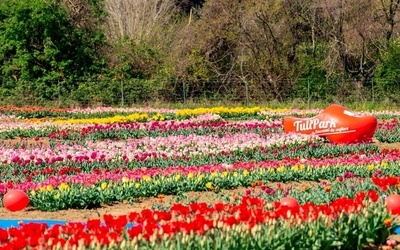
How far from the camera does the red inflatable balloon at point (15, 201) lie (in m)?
8.87

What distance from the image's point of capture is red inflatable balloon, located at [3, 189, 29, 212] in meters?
8.87

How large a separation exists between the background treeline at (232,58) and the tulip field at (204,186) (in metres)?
12.3

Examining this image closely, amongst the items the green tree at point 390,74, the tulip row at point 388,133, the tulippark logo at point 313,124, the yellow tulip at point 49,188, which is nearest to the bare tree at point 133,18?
the green tree at point 390,74

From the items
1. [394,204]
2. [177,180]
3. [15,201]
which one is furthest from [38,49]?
[394,204]

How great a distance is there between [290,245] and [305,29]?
102ft

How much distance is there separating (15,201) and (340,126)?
910cm

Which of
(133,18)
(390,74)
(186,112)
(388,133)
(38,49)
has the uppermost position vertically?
(133,18)

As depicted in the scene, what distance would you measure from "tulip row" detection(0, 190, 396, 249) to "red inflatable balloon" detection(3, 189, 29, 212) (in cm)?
296

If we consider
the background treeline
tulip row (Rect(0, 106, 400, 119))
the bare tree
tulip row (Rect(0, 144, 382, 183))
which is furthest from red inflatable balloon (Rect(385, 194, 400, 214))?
the bare tree

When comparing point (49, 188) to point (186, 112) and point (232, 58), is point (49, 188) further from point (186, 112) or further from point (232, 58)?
point (232, 58)

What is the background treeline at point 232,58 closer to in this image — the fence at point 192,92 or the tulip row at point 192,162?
the fence at point 192,92

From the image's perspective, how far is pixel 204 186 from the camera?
10141mm

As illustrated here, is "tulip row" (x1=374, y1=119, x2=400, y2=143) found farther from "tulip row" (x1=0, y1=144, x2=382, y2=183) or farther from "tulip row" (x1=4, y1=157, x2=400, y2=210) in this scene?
"tulip row" (x1=4, y1=157, x2=400, y2=210)

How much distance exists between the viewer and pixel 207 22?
36.5 m
